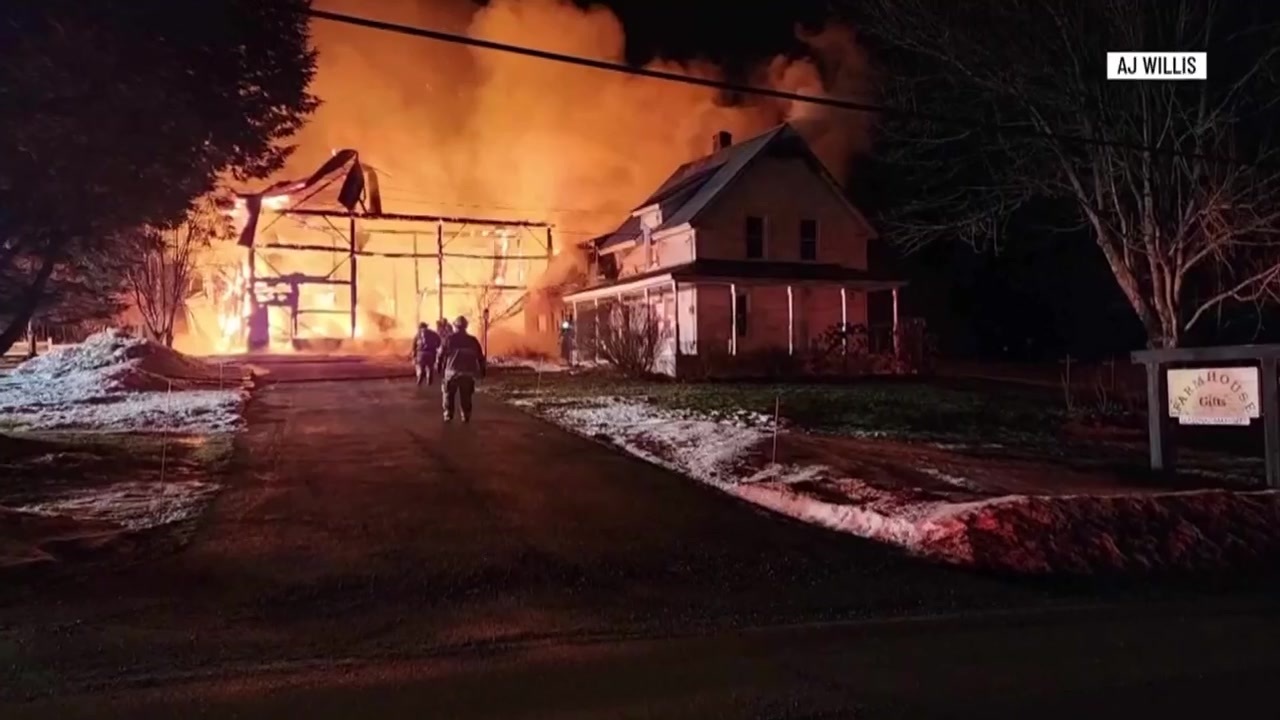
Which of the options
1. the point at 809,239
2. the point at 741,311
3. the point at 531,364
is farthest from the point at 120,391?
the point at 809,239

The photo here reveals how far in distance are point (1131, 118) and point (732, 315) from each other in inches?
512

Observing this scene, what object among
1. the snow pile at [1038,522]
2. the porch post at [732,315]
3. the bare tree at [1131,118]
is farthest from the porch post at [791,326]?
the snow pile at [1038,522]

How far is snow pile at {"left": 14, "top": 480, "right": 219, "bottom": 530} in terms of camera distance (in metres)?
9.11

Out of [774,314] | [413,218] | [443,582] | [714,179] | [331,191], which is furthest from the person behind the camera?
[413,218]

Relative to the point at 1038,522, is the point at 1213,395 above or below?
above

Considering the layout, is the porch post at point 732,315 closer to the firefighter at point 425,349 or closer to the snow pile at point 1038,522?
the firefighter at point 425,349

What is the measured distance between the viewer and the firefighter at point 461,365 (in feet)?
51.8

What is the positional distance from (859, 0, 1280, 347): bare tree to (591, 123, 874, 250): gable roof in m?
9.53

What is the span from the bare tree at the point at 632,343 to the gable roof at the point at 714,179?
3.94m

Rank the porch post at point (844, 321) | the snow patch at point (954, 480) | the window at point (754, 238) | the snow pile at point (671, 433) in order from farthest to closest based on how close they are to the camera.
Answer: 1. the window at point (754, 238)
2. the porch post at point (844, 321)
3. the snow pile at point (671, 433)
4. the snow patch at point (954, 480)

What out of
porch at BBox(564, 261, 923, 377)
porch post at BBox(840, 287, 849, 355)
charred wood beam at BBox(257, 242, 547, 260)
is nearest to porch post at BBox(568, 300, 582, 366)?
porch at BBox(564, 261, 923, 377)

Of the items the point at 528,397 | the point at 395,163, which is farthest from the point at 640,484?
the point at 395,163

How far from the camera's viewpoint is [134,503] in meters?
9.84

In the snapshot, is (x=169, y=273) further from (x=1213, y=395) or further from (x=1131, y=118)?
(x=1213, y=395)
